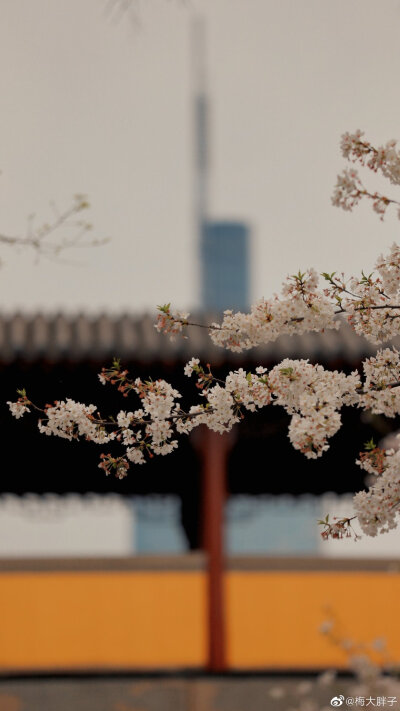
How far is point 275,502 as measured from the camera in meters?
11.7

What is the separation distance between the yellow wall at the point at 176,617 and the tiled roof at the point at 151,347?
1.83 meters

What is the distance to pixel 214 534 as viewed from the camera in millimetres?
6941

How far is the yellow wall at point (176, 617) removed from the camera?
671cm

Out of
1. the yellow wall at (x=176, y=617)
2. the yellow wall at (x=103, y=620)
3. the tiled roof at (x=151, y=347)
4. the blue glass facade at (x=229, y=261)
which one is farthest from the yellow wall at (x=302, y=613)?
the blue glass facade at (x=229, y=261)

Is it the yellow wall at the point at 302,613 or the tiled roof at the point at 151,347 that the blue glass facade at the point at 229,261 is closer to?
the yellow wall at the point at 302,613

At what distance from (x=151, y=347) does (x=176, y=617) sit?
2215 millimetres

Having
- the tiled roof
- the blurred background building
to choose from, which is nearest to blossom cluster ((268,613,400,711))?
the blurred background building

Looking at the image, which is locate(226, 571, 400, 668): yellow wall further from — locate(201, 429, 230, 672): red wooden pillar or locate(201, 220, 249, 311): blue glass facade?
locate(201, 220, 249, 311): blue glass facade

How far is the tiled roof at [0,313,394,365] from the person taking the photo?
246 inches

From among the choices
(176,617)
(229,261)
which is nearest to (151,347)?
(176,617)

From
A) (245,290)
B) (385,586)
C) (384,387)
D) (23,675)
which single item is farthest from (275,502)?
(245,290)

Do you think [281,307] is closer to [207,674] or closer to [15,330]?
[15,330]

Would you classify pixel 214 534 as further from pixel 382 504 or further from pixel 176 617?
pixel 382 504

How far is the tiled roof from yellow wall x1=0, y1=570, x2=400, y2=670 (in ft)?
6.00
